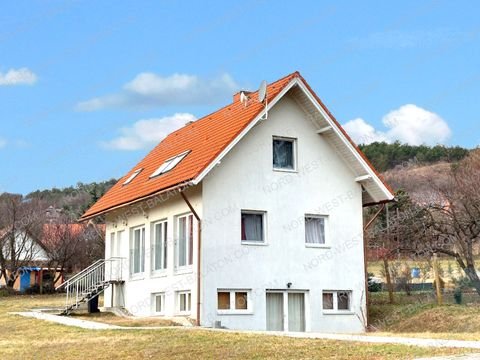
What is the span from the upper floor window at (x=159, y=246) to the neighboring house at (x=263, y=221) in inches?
1.5

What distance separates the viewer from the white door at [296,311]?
24.5m

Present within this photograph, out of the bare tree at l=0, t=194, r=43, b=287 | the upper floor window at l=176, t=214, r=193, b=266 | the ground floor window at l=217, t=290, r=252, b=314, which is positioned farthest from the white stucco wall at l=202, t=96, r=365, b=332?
the bare tree at l=0, t=194, r=43, b=287

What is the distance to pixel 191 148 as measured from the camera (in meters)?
26.5

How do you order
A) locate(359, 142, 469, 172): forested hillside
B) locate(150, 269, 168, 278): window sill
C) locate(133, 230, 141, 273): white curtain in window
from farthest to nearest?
locate(359, 142, 469, 172): forested hillside, locate(133, 230, 141, 273): white curtain in window, locate(150, 269, 168, 278): window sill

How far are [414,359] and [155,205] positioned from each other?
52.4ft

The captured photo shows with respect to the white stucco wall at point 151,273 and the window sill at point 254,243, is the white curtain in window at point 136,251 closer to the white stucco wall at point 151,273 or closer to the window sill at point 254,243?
the white stucco wall at point 151,273

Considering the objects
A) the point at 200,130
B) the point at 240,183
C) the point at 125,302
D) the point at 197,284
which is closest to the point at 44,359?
the point at 197,284

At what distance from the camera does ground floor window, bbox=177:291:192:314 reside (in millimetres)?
23953

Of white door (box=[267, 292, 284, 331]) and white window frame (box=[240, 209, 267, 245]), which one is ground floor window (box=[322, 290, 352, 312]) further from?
white window frame (box=[240, 209, 267, 245])

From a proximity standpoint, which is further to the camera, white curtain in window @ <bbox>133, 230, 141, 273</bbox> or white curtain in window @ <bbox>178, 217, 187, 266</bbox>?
white curtain in window @ <bbox>133, 230, 141, 273</bbox>

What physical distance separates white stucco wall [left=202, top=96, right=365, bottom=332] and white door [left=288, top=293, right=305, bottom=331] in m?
0.25

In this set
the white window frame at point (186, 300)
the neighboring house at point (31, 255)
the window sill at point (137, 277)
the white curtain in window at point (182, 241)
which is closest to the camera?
the white window frame at point (186, 300)

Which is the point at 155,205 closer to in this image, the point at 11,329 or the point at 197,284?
the point at 197,284

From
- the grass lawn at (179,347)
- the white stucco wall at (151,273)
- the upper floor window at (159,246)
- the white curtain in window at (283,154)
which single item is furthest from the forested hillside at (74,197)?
the grass lawn at (179,347)
